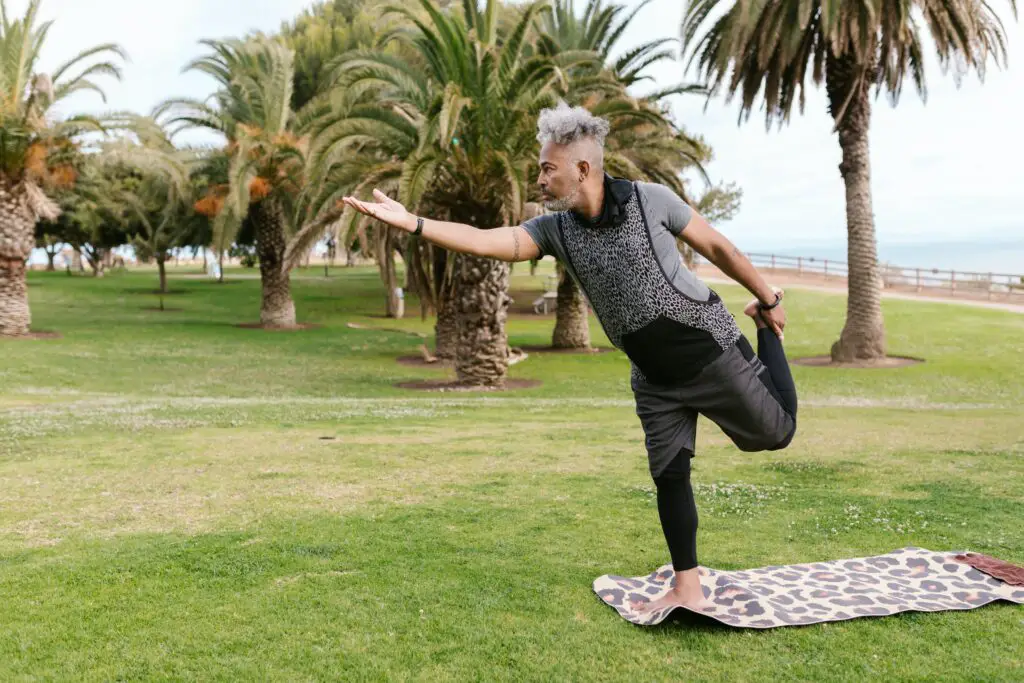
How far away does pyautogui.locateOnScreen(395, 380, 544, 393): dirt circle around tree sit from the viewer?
700 inches

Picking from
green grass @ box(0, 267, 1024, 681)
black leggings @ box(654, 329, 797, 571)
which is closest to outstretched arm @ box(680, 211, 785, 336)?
black leggings @ box(654, 329, 797, 571)

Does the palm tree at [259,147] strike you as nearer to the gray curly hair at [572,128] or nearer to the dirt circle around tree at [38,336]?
the dirt circle around tree at [38,336]

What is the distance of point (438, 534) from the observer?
17.5ft

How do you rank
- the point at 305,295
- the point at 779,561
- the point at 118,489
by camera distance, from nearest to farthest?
the point at 779,561, the point at 118,489, the point at 305,295

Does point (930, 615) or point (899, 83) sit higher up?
point (899, 83)

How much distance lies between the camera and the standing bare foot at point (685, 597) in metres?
4.03

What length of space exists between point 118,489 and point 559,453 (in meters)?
3.78

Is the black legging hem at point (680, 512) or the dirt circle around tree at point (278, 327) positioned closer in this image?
the black legging hem at point (680, 512)

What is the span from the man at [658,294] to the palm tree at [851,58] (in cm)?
1869

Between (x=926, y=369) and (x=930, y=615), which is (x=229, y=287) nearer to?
(x=926, y=369)

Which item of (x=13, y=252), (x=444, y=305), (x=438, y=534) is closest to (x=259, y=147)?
(x=13, y=252)

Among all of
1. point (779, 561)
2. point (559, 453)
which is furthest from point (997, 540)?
point (559, 453)

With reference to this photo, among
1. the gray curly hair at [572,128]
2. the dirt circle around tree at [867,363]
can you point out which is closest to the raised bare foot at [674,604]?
the gray curly hair at [572,128]

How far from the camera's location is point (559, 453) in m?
8.41
